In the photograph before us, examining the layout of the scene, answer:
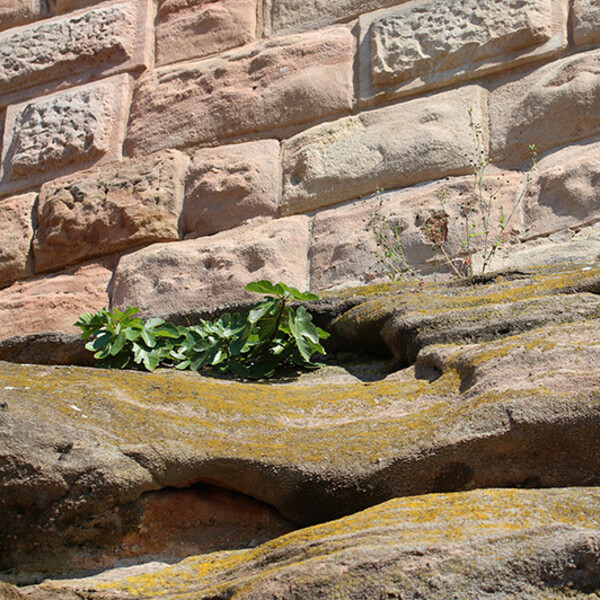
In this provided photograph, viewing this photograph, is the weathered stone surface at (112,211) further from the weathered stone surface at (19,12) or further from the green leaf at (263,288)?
the green leaf at (263,288)

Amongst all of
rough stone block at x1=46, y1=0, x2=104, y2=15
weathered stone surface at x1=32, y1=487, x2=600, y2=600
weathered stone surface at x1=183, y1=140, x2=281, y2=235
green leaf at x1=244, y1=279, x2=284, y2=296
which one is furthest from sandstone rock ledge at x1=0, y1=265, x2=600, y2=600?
rough stone block at x1=46, y1=0, x2=104, y2=15

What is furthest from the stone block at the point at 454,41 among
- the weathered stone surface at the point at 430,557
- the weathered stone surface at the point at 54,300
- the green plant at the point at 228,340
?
the weathered stone surface at the point at 430,557

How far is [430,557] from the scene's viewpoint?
1314 millimetres

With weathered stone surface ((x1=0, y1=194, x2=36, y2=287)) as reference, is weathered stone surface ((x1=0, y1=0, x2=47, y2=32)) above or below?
above

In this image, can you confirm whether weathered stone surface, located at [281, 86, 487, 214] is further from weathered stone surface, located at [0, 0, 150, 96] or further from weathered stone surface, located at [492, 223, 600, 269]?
weathered stone surface, located at [0, 0, 150, 96]

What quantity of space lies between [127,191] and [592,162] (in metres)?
1.70

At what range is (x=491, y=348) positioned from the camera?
197cm

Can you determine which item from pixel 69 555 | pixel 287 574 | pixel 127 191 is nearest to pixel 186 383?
pixel 69 555

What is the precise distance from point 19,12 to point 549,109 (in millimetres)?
2725

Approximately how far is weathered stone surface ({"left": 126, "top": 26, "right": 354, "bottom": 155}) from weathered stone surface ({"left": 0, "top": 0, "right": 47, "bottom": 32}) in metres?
1.00

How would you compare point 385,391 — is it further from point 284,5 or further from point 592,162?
point 284,5

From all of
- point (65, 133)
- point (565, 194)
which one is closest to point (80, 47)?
point (65, 133)

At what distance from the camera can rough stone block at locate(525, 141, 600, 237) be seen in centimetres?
331

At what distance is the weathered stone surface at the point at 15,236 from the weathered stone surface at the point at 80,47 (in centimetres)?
72
